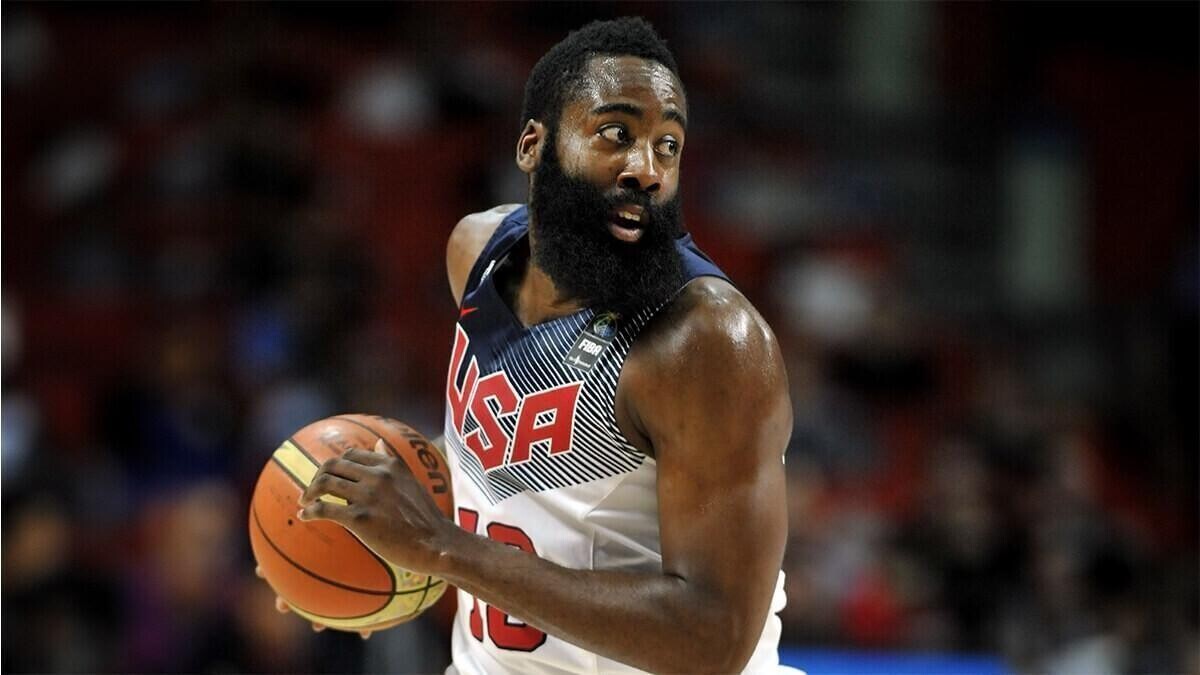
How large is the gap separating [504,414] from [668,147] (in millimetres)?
709

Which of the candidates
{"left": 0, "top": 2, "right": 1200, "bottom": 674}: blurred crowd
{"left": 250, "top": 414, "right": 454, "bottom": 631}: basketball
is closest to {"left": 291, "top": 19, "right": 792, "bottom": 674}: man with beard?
{"left": 250, "top": 414, "right": 454, "bottom": 631}: basketball

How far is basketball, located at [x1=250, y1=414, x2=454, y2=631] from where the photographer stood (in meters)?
3.31

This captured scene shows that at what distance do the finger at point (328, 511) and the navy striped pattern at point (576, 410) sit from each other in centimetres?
55

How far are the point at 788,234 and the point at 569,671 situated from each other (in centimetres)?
651

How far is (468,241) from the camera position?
4000 mm

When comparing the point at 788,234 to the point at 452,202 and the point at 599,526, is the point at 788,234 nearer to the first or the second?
the point at 452,202

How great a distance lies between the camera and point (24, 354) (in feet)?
26.7

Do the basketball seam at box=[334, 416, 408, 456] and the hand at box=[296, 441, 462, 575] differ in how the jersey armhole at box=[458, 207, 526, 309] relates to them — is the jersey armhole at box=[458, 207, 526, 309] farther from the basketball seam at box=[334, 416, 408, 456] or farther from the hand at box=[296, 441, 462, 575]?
the hand at box=[296, 441, 462, 575]

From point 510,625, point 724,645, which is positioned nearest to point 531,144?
point 510,625

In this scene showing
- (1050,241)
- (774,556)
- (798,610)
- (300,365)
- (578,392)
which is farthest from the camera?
(1050,241)

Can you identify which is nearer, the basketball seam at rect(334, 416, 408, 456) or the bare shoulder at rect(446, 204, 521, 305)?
the basketball seam at rect(334, 416, 408, 456)

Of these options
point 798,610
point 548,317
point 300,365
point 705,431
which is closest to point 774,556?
point 705,431

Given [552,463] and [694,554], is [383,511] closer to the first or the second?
[552,463]

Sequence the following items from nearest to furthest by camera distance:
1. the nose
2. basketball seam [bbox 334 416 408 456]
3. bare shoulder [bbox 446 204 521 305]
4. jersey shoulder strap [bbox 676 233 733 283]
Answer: the nose, jersey shoulder strap [bbox 676 233 733 283], basketball seam [bbox 334 416 408 456], bare shoulder [bbox 446 204 521 305]
